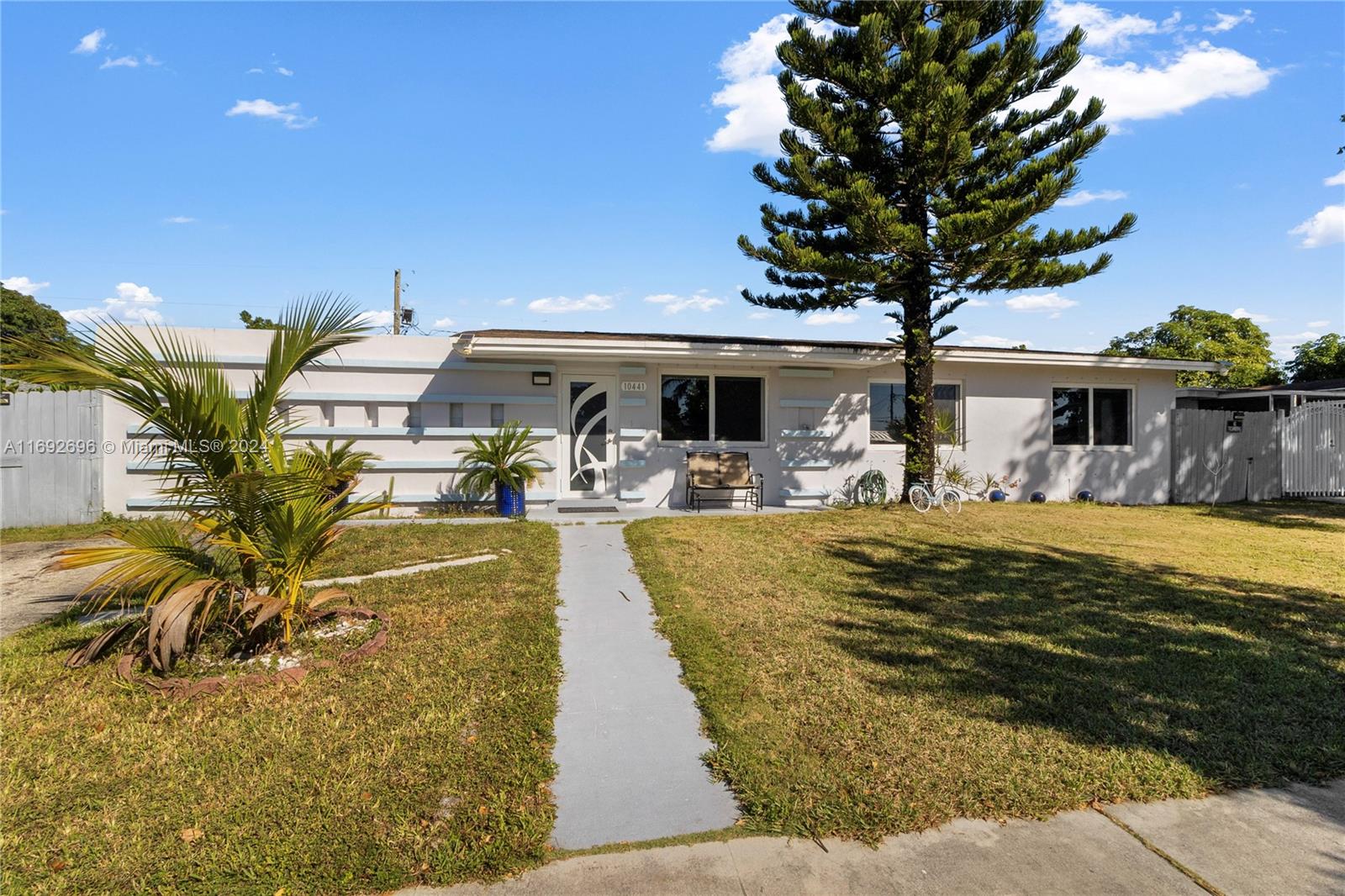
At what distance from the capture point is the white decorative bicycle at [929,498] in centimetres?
1104

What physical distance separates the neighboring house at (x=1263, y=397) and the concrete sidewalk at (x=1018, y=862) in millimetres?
16079

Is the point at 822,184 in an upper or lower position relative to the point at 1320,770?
upper

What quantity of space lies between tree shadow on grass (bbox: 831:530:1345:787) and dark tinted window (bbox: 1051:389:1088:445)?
6.53m

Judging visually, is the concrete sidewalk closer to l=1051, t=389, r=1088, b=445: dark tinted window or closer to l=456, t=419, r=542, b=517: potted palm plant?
l=456, t=419, r=542, b=517: potted palm plant

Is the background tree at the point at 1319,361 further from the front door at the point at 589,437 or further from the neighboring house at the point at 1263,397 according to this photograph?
the front door at the point at 589,437

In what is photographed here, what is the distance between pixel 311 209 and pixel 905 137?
37.5ft

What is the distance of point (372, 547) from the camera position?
7945mm

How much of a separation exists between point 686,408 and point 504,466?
3241mm

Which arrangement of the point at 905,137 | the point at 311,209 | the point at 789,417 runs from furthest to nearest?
the point at 311,209 → the point at 789,417 → the point at 905,137

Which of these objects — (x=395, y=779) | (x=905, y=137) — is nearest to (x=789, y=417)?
(x=905, y=137)

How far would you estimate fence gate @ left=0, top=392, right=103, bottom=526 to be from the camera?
9.89 meters

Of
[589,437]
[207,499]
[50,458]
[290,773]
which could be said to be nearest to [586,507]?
[589,437]

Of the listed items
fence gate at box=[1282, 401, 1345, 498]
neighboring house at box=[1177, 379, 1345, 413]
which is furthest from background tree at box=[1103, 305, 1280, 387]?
fence gate at box=[1282, 401, 1345, 498]

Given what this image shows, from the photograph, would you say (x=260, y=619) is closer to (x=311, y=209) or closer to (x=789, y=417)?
(x=789, y=417)
